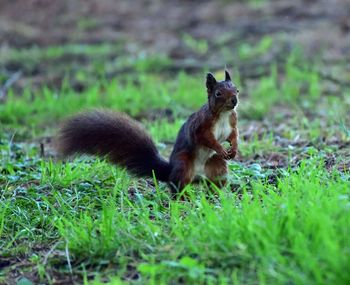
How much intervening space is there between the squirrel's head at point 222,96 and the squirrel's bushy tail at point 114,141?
481 mm

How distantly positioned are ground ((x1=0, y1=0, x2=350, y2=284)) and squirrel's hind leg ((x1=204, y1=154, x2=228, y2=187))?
8 cm

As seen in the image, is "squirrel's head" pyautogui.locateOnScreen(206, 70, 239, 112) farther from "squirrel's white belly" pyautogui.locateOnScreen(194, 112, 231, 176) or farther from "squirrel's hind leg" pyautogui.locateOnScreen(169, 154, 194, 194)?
"squirrel's hind leg" pyautogui.locateOnScreen(169, 154, 194, 194)

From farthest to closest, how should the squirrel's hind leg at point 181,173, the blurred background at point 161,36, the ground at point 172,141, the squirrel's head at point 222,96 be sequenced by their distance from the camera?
the blurred background at point 161,36
the squirrel's hind leg at point 181,173
the squirrel's head at point 222,96
the ground at point 172,141

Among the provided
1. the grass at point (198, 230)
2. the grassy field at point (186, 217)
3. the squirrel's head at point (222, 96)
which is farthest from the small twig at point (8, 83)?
the squirrel's head at point (222, 96)

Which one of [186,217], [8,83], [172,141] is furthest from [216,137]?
[8,83]

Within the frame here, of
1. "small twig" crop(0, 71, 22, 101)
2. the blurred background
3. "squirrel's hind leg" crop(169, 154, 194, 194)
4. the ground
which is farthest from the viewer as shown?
the blurred background

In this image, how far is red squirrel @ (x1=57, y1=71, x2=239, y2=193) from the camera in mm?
3943

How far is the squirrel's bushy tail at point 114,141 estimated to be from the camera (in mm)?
4023

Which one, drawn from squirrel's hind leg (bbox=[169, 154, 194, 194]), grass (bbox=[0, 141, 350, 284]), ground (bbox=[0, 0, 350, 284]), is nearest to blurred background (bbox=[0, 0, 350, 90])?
ground (bbox=[0, 0, 350, 284])

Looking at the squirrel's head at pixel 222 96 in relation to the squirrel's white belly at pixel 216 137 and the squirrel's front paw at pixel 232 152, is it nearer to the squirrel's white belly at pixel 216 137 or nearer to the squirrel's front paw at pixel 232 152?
the squirrel's white belly at pixel 216 137

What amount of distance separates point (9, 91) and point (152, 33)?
395 centimetres

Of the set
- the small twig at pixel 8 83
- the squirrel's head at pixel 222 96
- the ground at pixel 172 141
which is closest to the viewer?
the ground at pixel 172 141

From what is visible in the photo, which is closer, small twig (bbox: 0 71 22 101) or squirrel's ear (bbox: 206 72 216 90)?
squirrel's ear (bbox: 206 72 216 90)

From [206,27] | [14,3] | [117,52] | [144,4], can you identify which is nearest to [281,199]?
[117,52]
